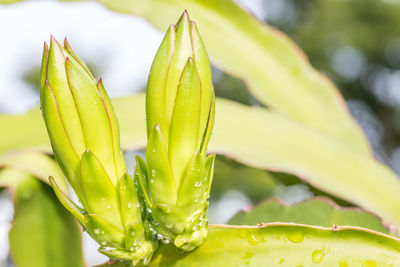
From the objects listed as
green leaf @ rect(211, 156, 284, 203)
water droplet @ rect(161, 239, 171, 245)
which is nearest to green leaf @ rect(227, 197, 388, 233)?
water droplet @ rect(161, 239, 171, 245)

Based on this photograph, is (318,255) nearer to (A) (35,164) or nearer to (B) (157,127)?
(B) (157,127)

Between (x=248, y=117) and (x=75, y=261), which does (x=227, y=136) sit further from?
(x=75, y=261)

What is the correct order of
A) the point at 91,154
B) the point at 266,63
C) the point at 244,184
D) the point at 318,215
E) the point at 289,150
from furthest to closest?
the point at 244,184, the point at 266,63, the point at 289,150, the point at 318,215, the point at 91,154

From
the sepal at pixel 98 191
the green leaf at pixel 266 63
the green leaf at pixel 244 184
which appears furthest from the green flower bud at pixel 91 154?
the green leaf at pixel 244 184

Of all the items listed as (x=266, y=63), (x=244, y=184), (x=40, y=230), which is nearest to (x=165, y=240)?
(x=40, y=230)

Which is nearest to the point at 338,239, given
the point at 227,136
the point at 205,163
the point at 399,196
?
the point at 205,163

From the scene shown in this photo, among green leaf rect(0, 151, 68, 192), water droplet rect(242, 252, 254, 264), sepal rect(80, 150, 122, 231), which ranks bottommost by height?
green leaf rect(0, 151, 68, 192)

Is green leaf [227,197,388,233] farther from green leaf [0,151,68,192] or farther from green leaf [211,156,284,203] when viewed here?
green leaf [211,156,284,203]
